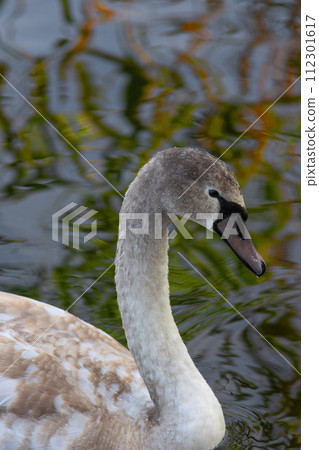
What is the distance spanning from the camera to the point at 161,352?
191 inches

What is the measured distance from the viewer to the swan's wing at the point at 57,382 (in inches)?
183

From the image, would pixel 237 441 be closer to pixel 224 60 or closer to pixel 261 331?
pixel 261 331

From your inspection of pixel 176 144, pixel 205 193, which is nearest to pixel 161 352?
pixel 205 193

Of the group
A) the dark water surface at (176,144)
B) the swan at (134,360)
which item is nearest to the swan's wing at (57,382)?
the swan at (134,360)

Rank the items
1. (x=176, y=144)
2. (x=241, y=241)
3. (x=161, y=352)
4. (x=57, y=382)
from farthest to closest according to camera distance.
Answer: (x=176, y=144) → (x=161, y=352) → (x=57, y=382) → (x=241, y=241)

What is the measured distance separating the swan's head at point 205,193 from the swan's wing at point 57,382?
999 mm

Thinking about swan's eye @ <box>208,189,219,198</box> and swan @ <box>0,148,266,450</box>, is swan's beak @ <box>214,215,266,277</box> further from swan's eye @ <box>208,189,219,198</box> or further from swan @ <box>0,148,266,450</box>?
swan's eye @ <box>208,189,219,198</box>

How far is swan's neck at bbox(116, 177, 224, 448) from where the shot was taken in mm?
4746

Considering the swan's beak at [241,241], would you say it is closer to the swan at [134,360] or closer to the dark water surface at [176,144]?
the swan at [134,360]

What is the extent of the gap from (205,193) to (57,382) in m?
1.30

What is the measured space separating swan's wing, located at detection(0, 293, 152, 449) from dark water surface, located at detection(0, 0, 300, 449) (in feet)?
2.36

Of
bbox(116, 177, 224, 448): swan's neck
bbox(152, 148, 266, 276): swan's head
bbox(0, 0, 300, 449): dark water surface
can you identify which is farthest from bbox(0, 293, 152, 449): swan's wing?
bbox(152, 148, 266, 276): swan's head

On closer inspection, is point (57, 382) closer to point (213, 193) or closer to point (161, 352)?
point (161, 352)

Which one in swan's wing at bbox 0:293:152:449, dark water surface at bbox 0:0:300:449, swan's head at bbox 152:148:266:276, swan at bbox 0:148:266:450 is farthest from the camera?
dark water surface at bbox 0:0:300:449
